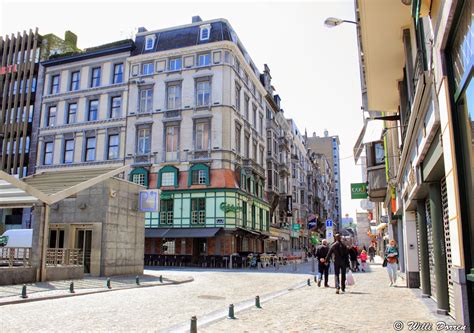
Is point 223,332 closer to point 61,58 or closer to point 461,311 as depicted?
point 461,311

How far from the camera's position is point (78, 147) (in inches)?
1652

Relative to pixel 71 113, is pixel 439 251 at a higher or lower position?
lower

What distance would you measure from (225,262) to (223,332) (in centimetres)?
2662

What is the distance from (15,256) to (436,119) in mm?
16685

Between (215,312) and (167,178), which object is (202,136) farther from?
(215,312)

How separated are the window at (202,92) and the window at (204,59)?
5.53 feet

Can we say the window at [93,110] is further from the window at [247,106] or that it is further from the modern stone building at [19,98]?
the window at [247,106]

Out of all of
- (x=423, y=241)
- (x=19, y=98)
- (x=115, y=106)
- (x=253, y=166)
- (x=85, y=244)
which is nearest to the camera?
(x=423, y=241)

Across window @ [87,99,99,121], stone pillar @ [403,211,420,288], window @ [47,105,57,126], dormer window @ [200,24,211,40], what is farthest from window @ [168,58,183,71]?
stone pillar @ [403,211,420,288]

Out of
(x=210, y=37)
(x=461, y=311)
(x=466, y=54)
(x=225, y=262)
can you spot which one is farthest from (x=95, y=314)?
(x=210, y=37)

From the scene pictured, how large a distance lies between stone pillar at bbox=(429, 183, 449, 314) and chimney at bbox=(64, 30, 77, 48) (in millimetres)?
48843

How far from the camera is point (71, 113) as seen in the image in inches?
1709

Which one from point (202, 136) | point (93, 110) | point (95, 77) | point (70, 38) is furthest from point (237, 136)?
point (70, 38)

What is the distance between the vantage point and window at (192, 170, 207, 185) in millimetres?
36844
